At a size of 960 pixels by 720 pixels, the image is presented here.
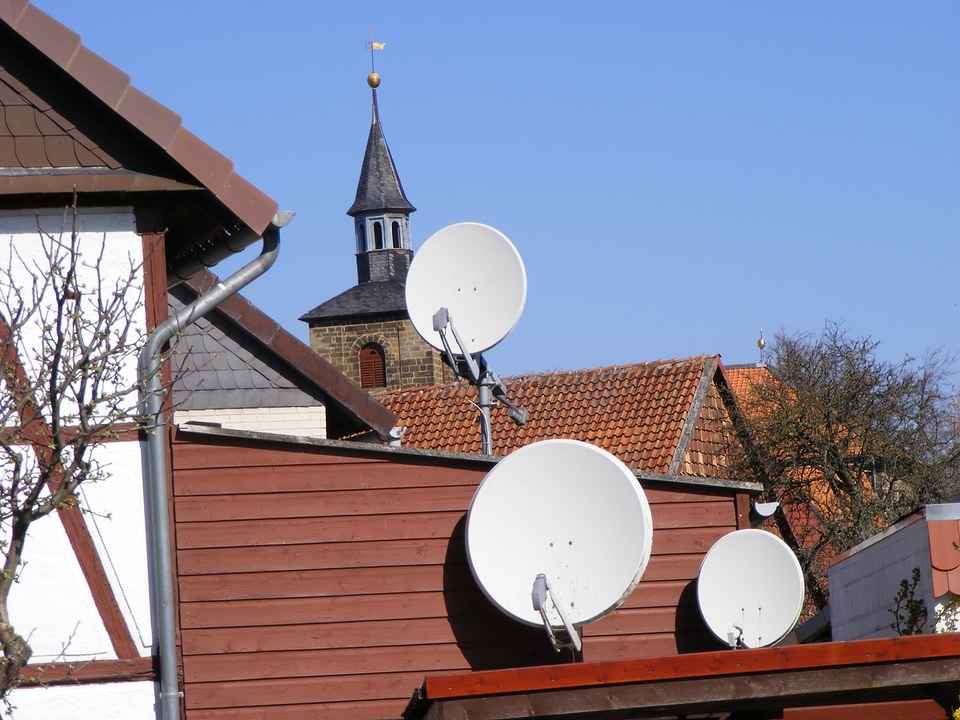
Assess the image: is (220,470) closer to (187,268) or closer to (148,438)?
(148,438)

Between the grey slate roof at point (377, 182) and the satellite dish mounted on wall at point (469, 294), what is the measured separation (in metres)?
40.0

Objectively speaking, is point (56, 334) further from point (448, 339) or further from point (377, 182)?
point (377, 182)

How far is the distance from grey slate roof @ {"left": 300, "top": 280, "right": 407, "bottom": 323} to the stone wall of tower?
38cm

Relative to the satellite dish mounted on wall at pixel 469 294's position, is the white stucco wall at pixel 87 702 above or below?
below

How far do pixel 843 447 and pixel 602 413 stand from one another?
8500 millimetres

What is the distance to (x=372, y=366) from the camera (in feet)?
153

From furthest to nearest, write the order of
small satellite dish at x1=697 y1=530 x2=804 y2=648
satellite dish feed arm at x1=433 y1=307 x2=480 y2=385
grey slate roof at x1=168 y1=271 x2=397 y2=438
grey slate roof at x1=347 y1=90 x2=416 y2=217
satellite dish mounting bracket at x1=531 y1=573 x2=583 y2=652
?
grey slate roof at x1=347 y1=90 x2=416 y2=217
grey slate roof at x1=168 y1=271 x2=397 y2=438
satellite dish feed arm at x1=433 y1=307 x2=480 y2=385
small satellite dish at x1=697 y1=530 x2=804 y2=648
satellite dish mounting bracket at x1=531 y1=573 x2=583 y2=652

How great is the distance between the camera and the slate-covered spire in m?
49.5

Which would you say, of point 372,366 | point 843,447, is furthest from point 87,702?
point 372,366

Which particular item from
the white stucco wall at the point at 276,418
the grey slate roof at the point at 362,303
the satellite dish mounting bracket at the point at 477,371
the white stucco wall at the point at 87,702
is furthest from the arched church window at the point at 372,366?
the white stucco wall at the point at 87,702

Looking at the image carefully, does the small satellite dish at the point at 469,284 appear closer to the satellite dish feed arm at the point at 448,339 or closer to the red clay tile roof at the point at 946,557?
the satellite dish feed arm at the point at 448,339

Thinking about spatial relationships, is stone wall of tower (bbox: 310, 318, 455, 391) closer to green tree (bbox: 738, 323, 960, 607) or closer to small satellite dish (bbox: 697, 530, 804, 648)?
green tree (bbox: 738, 323, 960, 607)

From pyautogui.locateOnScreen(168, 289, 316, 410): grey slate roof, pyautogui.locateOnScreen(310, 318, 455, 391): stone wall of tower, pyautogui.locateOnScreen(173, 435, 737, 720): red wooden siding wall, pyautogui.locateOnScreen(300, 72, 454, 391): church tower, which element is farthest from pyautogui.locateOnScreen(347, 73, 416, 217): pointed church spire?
pyautogui.locateOnScreen(173, 435, 737, 720): red wooden siding wall

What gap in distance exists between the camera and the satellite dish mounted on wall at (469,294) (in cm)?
941
